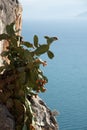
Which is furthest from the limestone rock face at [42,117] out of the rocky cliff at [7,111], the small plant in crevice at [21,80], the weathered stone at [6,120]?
the weathered stone at [6,120]

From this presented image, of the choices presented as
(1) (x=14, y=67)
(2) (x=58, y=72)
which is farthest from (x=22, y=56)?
(2) (x=58, y=72)

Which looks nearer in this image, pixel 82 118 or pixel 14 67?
pixel 14 67

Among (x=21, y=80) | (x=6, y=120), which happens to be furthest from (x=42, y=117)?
(x=6, y=120)

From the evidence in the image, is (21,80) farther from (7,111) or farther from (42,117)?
(42,117)

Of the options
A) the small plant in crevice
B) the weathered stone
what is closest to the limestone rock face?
the small plant in crevice

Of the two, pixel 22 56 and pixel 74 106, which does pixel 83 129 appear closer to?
pixel 74 106

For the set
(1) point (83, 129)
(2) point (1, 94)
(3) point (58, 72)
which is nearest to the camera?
(2) point (1, 94)
